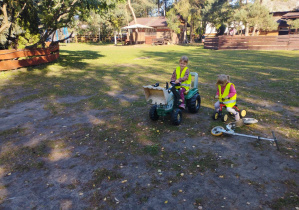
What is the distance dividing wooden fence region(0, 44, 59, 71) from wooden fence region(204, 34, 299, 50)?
2266 centimetres

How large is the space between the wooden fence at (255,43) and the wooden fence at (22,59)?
22.7 m

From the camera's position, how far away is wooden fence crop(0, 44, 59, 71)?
13.9m

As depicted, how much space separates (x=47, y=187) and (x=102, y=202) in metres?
1.12

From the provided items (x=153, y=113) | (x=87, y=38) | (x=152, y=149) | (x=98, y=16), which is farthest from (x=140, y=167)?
(x=87, y=38)

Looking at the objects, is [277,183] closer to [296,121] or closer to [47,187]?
[296,121]

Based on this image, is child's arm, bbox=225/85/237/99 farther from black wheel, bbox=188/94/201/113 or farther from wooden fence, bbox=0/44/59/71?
wooden fence, bbox=0/44/59/71

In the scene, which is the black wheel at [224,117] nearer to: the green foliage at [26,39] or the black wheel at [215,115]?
the black wheel at [215,115]

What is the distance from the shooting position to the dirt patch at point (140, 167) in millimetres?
3314

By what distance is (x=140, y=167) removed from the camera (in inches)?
164

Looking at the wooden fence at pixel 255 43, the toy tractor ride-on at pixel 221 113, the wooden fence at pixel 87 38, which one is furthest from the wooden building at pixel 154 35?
the toy tractor ride-on at pixel 221 113

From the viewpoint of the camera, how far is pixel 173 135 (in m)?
5.42

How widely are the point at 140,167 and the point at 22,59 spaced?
14.7 metres

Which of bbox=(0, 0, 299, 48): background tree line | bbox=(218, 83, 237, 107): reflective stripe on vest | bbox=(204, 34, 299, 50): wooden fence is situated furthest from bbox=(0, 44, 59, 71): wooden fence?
bbox=(204, 34, 299, 50): wooden fence

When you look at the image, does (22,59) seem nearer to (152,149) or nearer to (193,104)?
(193,104)
